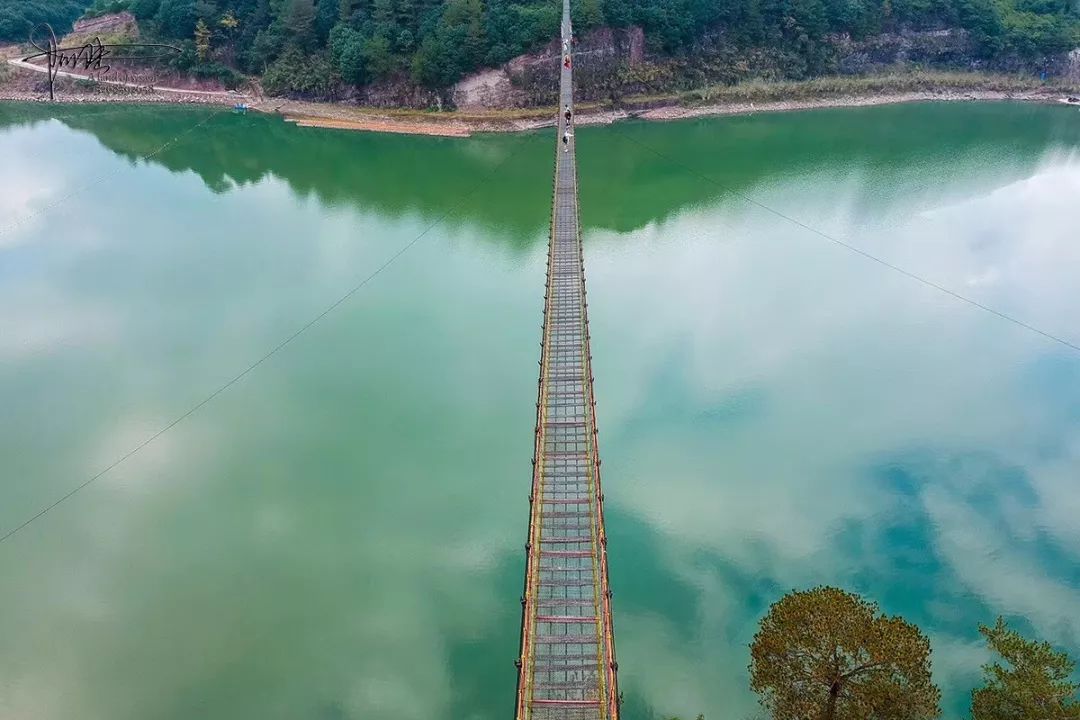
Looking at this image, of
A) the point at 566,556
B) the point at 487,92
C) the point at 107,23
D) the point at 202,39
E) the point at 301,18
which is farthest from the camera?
the point at 107,23

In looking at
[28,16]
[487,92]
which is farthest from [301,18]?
[28,16]

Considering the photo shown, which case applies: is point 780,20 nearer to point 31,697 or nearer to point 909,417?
point 909,417

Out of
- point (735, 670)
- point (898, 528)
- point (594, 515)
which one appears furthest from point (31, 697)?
point (898, 528)

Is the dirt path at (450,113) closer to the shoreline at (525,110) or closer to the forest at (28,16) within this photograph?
the shoreline at (525,110)

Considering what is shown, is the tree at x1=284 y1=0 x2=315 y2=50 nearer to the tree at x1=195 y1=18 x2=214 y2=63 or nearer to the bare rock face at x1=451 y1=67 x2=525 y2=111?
the tree at x1=195 y1=18 x2=214 y2=63

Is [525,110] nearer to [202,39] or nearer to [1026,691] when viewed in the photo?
[202,39]

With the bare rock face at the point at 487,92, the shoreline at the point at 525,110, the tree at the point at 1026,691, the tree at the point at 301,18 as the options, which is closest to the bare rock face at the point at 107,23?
the shoreline at the point at 525,110
